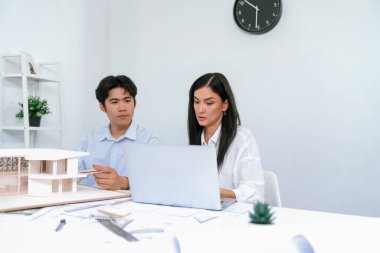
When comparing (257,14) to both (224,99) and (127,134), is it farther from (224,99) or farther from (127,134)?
(127,134)

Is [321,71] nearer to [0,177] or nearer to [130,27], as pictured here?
[130,27]

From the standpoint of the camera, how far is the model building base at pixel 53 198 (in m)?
1.16

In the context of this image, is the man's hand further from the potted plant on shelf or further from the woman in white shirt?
the potted plant on shelf

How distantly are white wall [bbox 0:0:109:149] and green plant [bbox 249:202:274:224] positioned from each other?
7.09 ft

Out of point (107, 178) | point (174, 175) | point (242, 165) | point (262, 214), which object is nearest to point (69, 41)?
point (107, 178)

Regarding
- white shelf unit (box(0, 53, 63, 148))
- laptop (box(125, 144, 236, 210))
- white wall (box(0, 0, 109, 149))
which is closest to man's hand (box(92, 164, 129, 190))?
laptop (box(125, 144, 236, 210))

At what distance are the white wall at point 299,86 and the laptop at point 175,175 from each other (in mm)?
1578

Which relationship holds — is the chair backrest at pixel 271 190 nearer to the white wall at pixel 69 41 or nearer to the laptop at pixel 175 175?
the laptop at pixel 175 175

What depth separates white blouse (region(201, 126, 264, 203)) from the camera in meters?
1.63

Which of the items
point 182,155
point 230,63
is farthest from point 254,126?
point 182,155

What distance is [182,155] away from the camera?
119 cm

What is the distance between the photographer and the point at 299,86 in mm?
2768

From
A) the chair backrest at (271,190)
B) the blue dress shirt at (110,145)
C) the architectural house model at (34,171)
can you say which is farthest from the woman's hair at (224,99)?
the architectural house model at (34,171)

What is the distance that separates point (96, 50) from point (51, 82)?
2.09 feet
